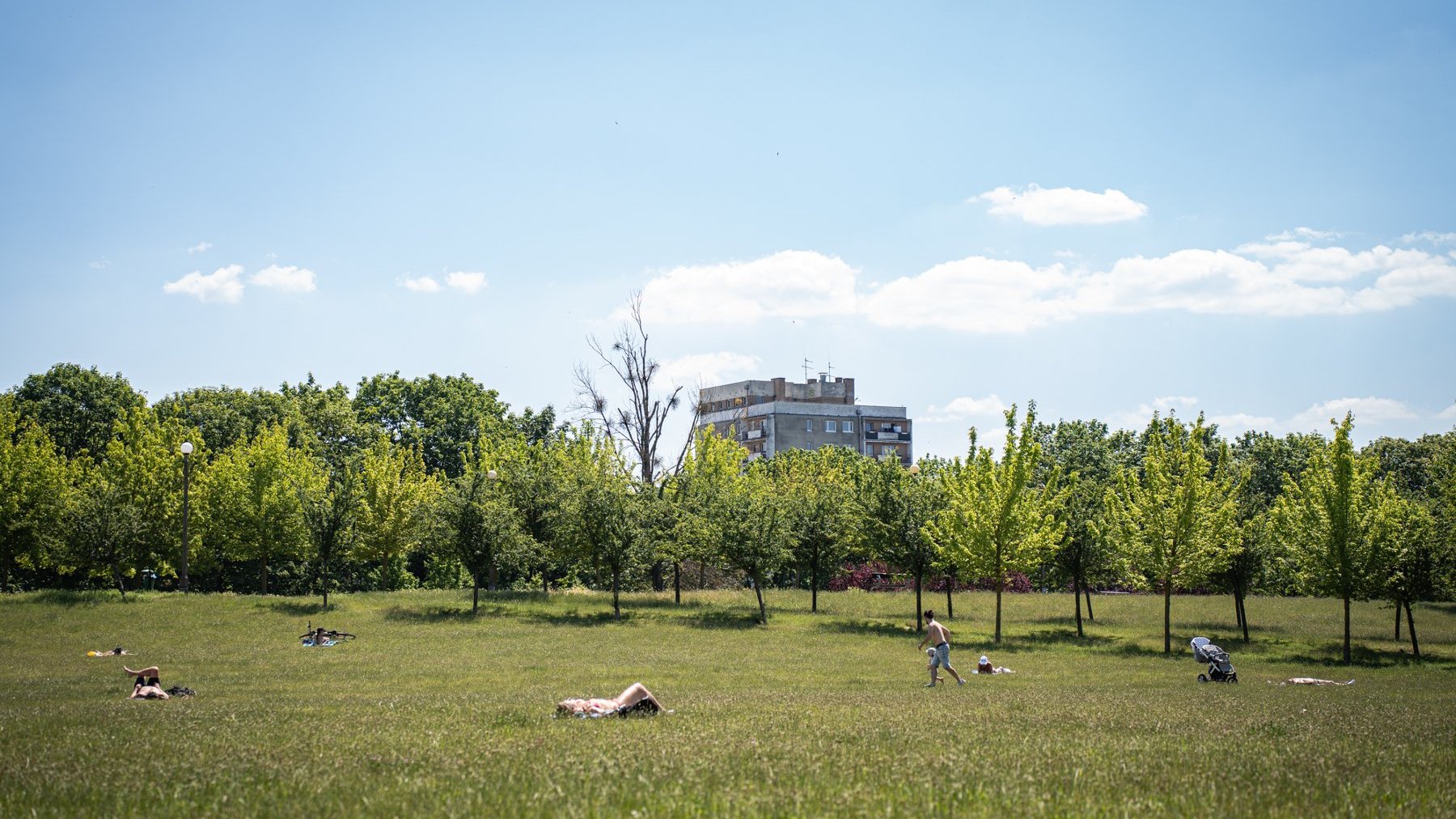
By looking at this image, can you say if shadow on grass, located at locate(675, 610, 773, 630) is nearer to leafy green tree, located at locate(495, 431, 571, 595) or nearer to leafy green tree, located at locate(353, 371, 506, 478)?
leafy green tree, located at locate(495, 431, 571, 595)

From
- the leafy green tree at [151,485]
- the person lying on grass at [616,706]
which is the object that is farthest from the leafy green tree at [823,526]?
the person lying on grass at [616,706]

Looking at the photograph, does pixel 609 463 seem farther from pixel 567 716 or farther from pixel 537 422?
pixel 567 716

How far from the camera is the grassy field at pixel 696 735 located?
10609 millimetres

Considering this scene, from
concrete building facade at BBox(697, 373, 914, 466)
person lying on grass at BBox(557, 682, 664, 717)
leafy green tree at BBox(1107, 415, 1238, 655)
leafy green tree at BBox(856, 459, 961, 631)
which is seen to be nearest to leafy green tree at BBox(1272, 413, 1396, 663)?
leafy green tree at BBox(1107, 415, 1238, 655)

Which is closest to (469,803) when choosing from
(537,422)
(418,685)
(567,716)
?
(567,716)

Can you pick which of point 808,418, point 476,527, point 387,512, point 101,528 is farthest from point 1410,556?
Answer: point 808,418

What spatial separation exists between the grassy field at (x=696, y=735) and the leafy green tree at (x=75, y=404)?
41.6 metres

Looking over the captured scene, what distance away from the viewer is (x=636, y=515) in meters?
51.8

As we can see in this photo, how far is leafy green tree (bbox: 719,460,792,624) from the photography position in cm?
5059

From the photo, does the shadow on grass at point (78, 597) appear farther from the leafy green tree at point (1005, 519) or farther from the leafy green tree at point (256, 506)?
the leafy green tree at point (1005, 519)

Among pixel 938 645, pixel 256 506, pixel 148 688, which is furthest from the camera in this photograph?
pixel 256 506

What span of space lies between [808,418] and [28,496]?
122 metres

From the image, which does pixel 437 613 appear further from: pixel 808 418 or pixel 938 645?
pixel 808 418

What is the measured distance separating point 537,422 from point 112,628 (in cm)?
5934
